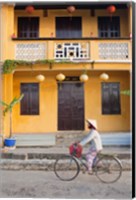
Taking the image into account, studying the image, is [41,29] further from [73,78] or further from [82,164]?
[82,164]

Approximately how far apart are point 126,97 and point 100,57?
2.11m

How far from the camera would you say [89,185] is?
659cm

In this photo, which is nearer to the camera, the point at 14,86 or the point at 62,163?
the point at 62,163

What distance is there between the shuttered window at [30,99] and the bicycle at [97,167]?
4520mm

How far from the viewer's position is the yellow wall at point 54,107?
38.1 feet

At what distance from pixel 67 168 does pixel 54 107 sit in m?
4.58

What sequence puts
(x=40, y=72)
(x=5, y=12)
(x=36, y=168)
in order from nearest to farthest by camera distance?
(x=36, y=168) < (x=5, y=12) < (x=40, y=72)

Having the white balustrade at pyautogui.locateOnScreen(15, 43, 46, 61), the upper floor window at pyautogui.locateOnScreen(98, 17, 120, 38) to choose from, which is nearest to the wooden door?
the white balustrade at pyautogui.locateOnScreen(15, 43, 46, 61)

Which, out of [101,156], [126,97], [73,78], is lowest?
[101,156]

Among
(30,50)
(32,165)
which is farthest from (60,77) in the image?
(32,165)

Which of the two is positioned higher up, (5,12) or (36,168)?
(5,12)

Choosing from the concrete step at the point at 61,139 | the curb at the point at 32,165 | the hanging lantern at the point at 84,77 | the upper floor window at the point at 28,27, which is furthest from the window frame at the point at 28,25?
the curb at the point at 32,165

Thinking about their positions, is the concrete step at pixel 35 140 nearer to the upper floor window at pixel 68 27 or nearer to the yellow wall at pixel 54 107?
the yellow wall at pixel 54 107

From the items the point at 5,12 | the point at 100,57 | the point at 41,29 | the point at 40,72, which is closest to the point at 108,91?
the point at 100,57
